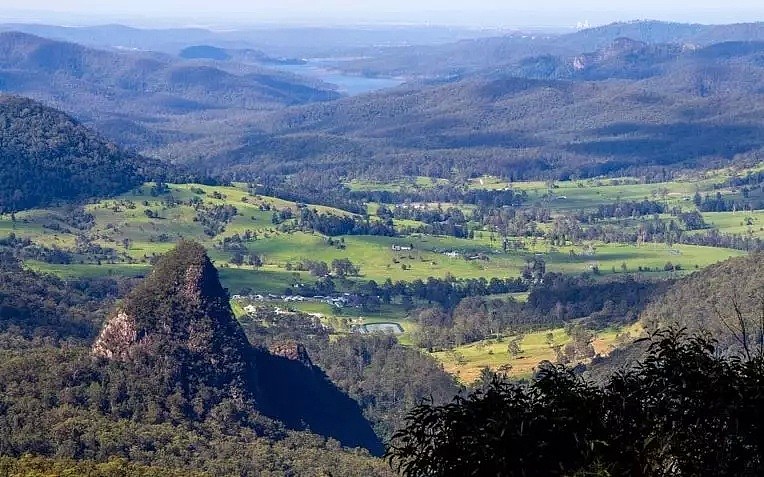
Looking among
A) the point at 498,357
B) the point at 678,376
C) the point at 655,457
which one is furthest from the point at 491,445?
the point at 498,357

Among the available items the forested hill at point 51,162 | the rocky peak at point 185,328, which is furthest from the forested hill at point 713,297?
the forested hill at point 51,162

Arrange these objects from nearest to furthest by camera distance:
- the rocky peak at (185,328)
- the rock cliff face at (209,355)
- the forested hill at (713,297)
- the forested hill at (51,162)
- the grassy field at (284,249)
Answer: the rock cliff face at (209,355) < the rocky peak at (185,328) < the forested hill at (713,297) < the grassy field at (284,249) < the forested hill at (51,162)

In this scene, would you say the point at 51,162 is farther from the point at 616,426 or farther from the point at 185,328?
the point at 616,426

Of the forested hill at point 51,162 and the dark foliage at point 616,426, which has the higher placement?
the dark foliage at point 616,426

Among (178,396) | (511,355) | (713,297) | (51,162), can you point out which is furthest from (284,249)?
(178,396)

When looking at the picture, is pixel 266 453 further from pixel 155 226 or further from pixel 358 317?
pixel 155 226

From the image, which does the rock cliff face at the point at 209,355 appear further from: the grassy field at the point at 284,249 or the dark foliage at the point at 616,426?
the grassy field at the point at 284,249
